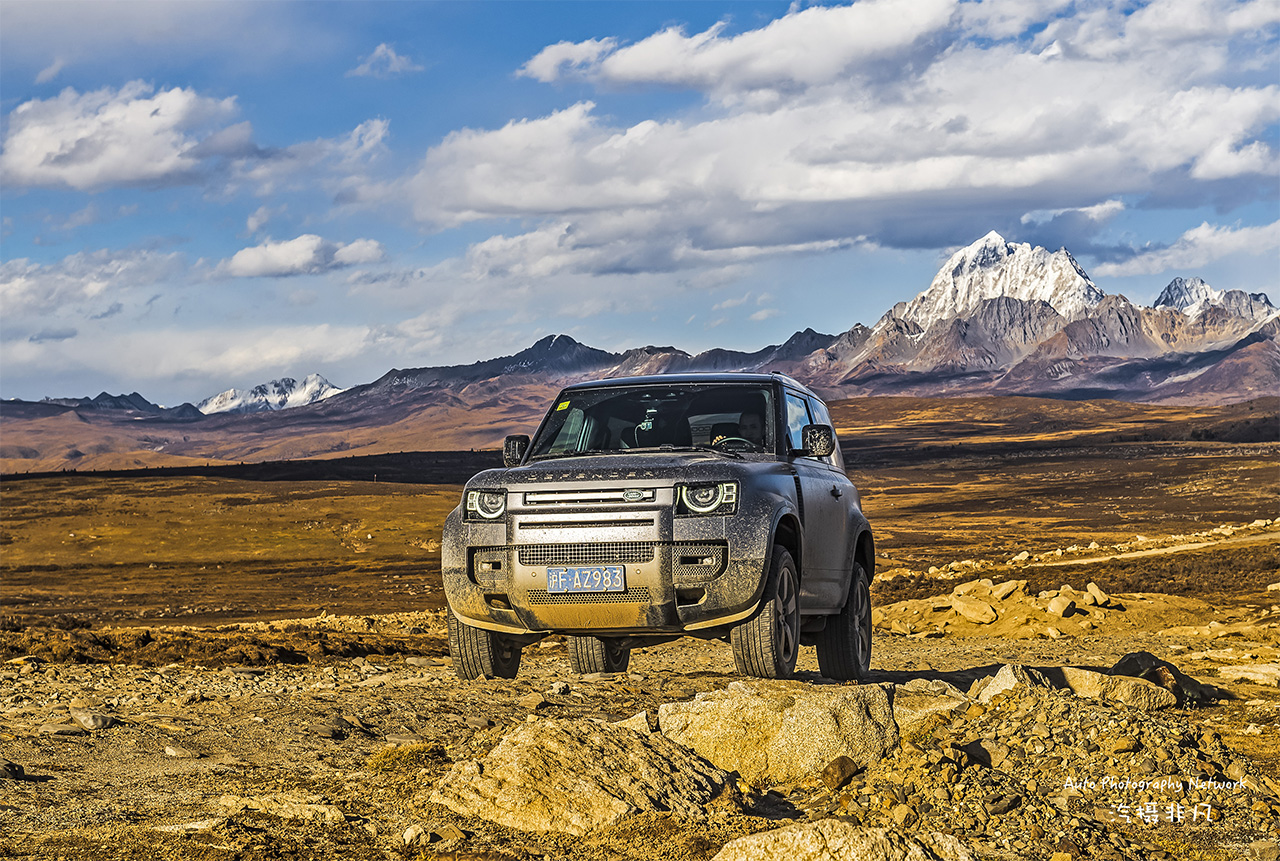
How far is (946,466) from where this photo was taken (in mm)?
94375

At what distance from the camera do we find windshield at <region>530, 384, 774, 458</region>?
9.23 meters

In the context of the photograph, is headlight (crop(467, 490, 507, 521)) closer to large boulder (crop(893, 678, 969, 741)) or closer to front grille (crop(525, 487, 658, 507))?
front grille (crop(525, 487, 658, 507))

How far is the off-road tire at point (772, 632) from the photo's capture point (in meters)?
8.18

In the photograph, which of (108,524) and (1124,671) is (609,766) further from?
(108,524)

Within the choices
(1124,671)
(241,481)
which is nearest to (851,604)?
(1124,671)

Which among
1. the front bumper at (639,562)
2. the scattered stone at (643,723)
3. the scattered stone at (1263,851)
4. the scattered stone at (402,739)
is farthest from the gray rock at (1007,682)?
the scattered stone at (402,739)

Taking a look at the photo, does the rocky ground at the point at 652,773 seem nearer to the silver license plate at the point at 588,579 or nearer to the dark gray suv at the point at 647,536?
the dark gray suv at the point at 647,536

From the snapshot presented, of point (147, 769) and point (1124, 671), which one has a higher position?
point (147, 769)

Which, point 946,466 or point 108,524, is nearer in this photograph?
point 108,524

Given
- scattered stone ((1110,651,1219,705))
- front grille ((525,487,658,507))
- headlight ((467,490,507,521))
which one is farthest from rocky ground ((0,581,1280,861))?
headlight ((467,490,507,521))

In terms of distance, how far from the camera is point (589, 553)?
794cm

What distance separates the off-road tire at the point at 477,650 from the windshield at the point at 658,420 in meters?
1.36

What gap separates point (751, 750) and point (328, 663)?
7.65m

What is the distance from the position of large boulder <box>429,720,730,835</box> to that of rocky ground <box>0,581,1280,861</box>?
1 centimetres
